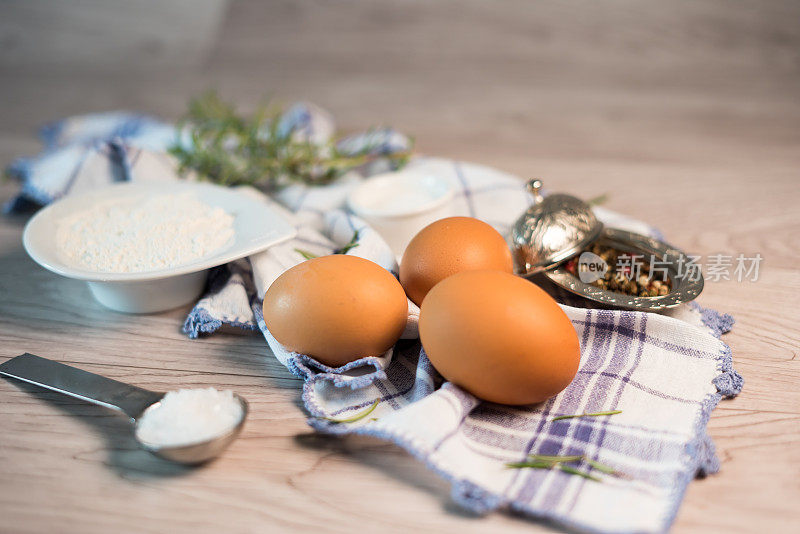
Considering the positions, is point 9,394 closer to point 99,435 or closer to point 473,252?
point 99,435

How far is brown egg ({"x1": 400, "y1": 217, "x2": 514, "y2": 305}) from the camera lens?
0.98 m

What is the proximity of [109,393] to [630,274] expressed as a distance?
811 millimetres

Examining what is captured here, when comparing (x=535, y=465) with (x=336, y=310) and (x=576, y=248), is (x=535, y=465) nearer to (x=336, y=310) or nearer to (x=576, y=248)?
(x=336, y=310)

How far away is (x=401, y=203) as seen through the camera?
1352mm

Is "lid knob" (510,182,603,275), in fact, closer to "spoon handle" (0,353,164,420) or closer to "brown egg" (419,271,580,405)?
"brown egg" (419,271,580,405)

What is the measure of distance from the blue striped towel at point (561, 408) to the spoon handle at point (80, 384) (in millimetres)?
195

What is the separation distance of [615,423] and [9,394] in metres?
0.84

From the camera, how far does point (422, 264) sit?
0.99m

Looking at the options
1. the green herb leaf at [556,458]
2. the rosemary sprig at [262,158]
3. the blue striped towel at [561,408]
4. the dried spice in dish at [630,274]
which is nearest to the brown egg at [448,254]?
the blue striped towel at [561,408]

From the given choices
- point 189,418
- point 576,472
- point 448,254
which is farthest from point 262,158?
point 576,472

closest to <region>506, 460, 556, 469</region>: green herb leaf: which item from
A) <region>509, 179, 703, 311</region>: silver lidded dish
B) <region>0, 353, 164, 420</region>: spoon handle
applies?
<region>509, 179, 703, 311</region>: silver lidded dish

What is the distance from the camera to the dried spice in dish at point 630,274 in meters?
1.07

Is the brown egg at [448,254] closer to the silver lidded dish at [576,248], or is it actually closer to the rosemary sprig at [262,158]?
the silver lidded dish at [576,248]

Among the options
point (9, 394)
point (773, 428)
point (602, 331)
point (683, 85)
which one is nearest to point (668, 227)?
point (602, 331)
